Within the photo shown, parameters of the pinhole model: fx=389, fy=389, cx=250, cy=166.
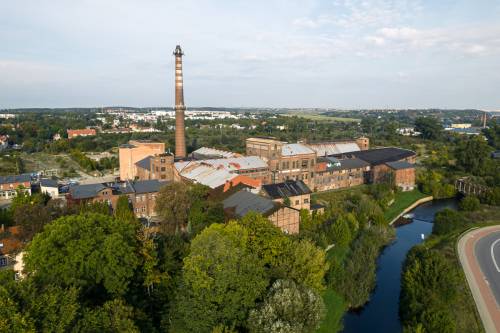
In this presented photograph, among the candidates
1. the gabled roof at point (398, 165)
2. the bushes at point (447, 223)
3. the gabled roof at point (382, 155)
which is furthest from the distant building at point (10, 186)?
the gabled roof at point (382, 155)

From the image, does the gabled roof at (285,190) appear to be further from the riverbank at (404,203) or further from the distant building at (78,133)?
the distant building at (78,133)

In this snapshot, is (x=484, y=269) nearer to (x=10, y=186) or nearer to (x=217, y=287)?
(x=217, y=287)

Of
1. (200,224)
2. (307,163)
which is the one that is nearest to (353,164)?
(307,163)

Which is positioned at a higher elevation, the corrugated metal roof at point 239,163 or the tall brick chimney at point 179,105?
the tall brick chimney at point 179,105

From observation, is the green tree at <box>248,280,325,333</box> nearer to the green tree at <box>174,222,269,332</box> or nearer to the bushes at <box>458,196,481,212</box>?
the green tree at <box>174,222,269,332</box>

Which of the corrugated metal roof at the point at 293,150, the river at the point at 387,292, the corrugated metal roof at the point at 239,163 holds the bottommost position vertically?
the river at the point at 387,292

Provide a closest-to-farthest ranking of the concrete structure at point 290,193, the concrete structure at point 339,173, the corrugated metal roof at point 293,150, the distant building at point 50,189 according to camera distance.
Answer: the concrete structure at point 290,193 < the distant building at point 50,189 < the corrugated metal roof at point 293,150 < the concrete structure at point 339,173

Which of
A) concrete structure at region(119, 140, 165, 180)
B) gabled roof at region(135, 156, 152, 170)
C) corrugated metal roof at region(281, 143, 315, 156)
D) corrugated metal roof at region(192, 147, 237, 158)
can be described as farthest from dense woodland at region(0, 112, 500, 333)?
concrete structure at region(119, 140, 165, 180)

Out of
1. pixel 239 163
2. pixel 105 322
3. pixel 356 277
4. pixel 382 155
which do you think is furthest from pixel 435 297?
pixel 382 155
